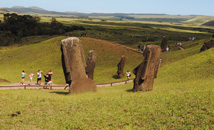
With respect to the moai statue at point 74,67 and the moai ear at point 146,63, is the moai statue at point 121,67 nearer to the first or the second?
the moai statue at point 74,67

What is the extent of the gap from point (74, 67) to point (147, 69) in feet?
21.7

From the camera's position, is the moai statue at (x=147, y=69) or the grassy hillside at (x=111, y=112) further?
the moai statue at (x=147, y=69)

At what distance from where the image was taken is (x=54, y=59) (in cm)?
4647

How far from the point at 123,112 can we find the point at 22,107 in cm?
612

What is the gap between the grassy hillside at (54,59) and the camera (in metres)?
39.6

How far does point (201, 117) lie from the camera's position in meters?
→ 10.5

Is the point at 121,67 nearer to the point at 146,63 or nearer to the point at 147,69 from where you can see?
the point at 147,69

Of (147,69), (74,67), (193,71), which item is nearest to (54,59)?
(74,67)

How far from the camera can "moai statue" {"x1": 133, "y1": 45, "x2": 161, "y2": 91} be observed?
1903 centimetres

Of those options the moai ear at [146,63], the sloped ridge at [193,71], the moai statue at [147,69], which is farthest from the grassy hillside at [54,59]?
the moai ear at [146,63]

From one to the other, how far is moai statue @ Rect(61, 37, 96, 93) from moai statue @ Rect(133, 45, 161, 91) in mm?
4417

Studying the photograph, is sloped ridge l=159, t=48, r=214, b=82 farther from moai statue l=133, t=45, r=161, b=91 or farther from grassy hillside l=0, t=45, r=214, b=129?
grassy hillside l=0, t=45, r=214, b=129

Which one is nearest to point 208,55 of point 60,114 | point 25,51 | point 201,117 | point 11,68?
point 201,117

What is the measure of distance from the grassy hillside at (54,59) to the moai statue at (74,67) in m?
16.0
